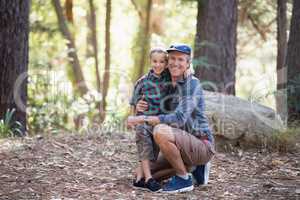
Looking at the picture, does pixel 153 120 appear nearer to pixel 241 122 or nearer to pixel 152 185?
pixel 152 185

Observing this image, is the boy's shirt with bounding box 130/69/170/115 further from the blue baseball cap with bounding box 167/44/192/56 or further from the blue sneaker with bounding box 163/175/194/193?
the blue sneaker with bounding box 163/175/194/193

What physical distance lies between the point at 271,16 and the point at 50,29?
19.2ft

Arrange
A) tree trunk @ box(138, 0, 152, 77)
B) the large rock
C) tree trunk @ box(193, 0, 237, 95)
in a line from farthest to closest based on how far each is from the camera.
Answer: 1. tree trunk @ box(138, 0, 152, 77)
2. tree trunk @ box(193, 0, 237, 95)
3. the large rock

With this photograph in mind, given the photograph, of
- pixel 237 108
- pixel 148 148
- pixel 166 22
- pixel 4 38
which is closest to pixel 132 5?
pixel 166 22

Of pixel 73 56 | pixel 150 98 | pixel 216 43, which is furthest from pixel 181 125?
pixel 73 56

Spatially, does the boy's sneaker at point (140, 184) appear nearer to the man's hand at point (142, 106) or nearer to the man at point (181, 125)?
the man at point (181, 125)

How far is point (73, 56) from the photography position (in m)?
15.5

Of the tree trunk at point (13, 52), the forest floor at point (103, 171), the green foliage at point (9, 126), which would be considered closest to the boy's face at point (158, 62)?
the forest floor at point (103, 171)

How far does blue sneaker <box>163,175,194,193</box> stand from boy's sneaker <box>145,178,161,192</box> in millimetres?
68

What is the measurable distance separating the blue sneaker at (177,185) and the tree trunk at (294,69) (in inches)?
152

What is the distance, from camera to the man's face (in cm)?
514

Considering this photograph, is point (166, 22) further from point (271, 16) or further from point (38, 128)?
point (38, 128)

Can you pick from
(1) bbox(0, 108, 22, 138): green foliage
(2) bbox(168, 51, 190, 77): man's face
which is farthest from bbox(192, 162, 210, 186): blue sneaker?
(1) bbox(0, 108, 22, 138): green foliage

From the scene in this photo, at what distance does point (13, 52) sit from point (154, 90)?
3773 millimetres
